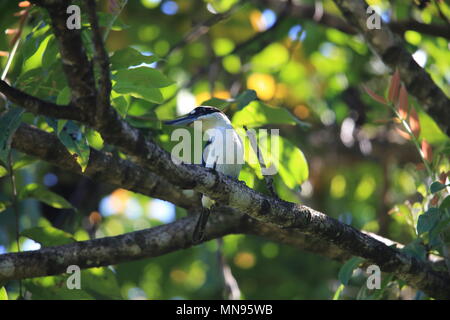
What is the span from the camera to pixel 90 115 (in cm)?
257

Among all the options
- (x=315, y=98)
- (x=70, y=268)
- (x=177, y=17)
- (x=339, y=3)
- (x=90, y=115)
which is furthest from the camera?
(x=315, y=98)

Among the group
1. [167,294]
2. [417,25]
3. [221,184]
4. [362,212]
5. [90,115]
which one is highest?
[417,25]

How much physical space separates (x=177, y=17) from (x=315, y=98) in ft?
6.60

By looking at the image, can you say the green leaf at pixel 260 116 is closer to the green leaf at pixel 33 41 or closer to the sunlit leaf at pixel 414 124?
the sunlit leaf at pixel 414 124

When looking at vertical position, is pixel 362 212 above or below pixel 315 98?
below

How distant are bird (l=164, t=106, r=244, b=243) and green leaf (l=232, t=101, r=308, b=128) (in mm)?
121

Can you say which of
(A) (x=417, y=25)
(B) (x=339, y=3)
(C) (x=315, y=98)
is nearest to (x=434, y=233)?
(B) (x=339, y=3)

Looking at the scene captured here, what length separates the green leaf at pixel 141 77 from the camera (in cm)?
353

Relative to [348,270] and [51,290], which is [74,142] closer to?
[51,290]

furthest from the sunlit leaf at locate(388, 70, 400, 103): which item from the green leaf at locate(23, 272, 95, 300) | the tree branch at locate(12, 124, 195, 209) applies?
the green leaf at locate(23, 272, 95, 300)

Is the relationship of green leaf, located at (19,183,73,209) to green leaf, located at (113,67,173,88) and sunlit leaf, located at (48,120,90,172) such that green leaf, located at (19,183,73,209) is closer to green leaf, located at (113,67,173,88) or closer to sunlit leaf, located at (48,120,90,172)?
sunlit leaf, located at (48,120,90,172)

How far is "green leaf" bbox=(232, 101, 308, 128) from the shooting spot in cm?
430

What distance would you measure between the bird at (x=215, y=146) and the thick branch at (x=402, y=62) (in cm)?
127
